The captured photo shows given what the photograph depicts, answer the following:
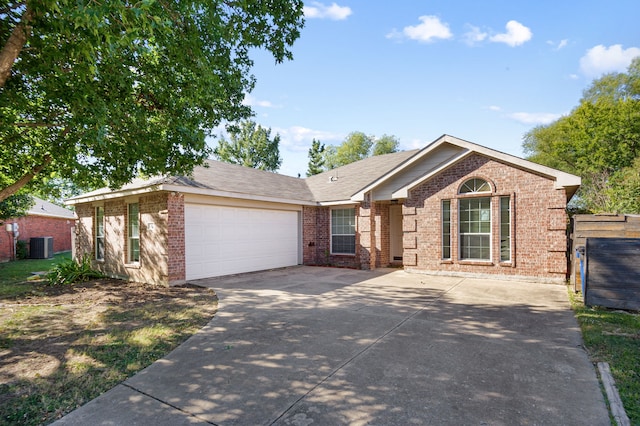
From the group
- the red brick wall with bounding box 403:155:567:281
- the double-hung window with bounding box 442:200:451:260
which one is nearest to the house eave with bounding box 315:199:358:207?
the red brick wall with bounding box 403:155:567:281

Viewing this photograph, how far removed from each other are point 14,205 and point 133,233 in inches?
415

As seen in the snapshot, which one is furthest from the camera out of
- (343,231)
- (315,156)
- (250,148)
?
(315,156)

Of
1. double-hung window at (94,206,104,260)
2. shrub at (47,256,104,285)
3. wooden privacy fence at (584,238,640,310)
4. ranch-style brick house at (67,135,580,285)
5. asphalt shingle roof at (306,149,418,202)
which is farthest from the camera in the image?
asphalt shingle roof at (306,149,418,202)

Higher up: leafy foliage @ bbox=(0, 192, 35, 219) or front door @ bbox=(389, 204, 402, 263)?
leafy foliage @ bbox=(0, 192, 35, 219)

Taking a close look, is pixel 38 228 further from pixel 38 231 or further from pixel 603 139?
pixel 603 139

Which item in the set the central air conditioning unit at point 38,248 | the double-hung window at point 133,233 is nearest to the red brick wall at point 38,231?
the central air conditioning unit at point 38,248

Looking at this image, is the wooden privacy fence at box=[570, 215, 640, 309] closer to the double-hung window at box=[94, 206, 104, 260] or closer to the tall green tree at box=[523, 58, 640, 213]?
the double-hung window at box=[94, 206, 104, 260]

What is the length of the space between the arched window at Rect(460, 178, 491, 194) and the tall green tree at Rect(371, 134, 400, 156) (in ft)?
134

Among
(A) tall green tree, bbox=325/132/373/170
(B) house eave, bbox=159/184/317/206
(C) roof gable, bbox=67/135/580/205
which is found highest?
(A) tall green tree, bbox=325/132/373/170

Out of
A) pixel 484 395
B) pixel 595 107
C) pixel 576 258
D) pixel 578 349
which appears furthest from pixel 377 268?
pixel 595 107

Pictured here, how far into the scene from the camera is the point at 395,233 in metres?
15.4

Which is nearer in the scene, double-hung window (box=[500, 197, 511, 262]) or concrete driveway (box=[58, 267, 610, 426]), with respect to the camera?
concrete driveway (box=[58, 267, 610, 426])

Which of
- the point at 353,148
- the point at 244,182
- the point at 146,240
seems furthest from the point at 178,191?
the point at 353,148

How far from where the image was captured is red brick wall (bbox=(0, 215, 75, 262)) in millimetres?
20625
